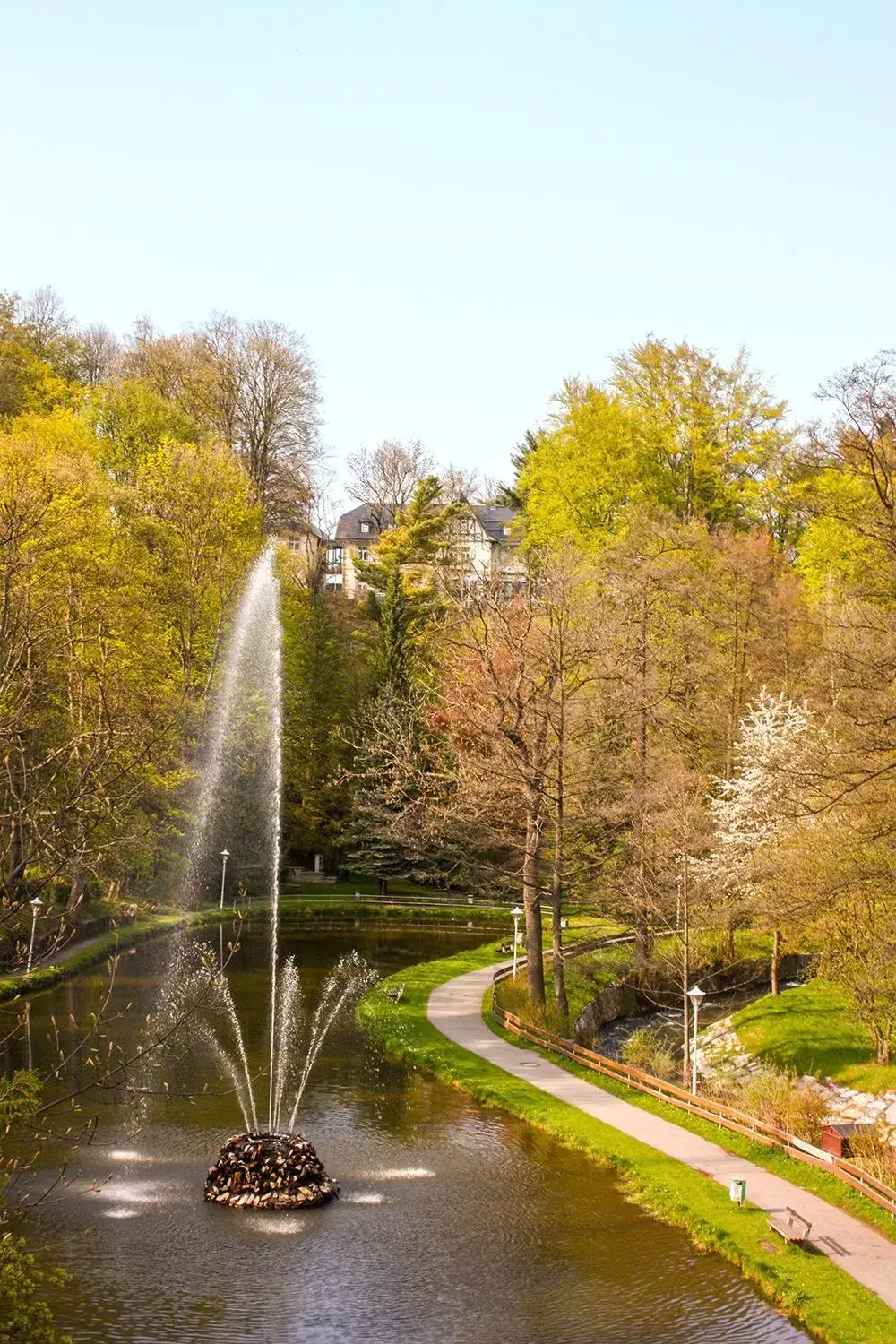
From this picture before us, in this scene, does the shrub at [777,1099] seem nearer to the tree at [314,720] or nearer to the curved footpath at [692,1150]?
the curved footpath at [692,1150]

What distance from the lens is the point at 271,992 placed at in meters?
35.0

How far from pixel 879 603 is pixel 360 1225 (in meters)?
16.5

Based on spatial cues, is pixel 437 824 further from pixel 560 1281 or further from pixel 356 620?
pixel 356 620

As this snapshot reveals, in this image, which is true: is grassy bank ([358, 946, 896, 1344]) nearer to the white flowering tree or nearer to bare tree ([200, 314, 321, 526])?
the white flowering tree

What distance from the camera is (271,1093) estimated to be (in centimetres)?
2339

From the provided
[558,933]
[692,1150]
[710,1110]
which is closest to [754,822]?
[558,933]

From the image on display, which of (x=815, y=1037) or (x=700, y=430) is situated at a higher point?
(x=700, y=430)

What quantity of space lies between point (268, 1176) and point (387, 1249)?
8.66 ft

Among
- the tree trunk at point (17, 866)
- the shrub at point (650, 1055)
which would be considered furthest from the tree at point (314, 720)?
the tree trunk at point (17, 866)

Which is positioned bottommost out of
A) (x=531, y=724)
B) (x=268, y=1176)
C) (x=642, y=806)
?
(x=268, y=1176)

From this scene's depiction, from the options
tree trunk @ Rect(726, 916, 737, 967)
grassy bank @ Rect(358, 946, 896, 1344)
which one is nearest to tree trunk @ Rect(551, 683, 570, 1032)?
grassy bank @ Rect(358, 946, 896, 1344)

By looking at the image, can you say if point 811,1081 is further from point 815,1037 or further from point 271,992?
point 271,992

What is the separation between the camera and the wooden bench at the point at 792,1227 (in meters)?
16.2

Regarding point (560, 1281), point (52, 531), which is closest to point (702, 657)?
point (52, 531)
